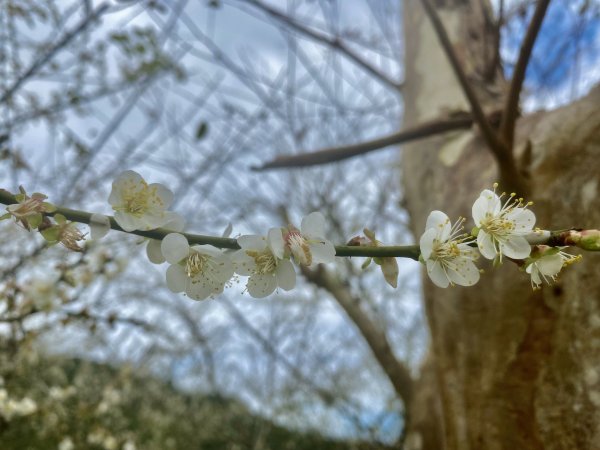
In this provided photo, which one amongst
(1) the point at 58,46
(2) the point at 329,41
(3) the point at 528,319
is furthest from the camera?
(2) the point at 329,41

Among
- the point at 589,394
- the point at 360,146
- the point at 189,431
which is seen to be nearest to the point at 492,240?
the point at 589,394

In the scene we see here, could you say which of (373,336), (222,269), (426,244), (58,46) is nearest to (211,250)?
(222,269)

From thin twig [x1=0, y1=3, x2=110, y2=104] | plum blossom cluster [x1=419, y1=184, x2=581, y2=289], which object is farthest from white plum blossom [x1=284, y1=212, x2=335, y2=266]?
thin twig [x1=0, y1=3, x2=110, y2=104]

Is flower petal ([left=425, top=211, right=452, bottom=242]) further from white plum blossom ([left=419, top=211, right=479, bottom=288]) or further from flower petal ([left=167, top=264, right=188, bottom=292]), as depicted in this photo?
flower petal ([left=167, top=264, right=188, bottom=292])

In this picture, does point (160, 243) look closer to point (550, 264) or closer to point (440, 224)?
point (440, 224)

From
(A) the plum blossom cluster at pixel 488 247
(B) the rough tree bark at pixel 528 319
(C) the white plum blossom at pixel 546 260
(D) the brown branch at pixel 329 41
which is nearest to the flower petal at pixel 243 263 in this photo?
(A) the plum blossom cluster at pixel 488 247

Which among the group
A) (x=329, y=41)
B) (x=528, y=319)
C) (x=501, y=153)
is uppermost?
(x=329, y=41)

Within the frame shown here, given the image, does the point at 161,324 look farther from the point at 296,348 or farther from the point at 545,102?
the point at 545,102
